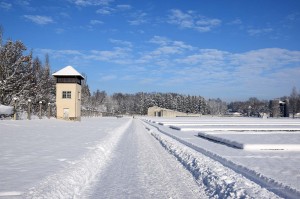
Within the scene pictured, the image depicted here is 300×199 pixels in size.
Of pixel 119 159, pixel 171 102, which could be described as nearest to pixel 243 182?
pixel 119 159

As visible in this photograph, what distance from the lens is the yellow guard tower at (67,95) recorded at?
5112 cm

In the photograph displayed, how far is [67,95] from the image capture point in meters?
51.7

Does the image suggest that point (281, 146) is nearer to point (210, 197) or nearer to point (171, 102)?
point (210, 197)

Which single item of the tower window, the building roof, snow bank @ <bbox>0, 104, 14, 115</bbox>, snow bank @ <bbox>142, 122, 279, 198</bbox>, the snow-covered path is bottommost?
the snow-covered path

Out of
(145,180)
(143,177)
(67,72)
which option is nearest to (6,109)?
(67,72)

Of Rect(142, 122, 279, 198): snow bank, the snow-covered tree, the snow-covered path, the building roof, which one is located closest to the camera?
Rect(142, 122, 279, 198): snow bank

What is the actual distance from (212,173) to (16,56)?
48.0 meters

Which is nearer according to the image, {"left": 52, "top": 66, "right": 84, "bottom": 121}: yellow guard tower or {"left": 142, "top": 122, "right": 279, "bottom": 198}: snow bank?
{"left": 142, "top": 122, "right": 279, "bottom": 198}: snow bank

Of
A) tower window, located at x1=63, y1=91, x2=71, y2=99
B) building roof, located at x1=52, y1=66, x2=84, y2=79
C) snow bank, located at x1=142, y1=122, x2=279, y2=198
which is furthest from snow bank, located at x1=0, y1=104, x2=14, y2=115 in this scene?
snow bank, located at x1=142, y1=122, x2=279, y2=198

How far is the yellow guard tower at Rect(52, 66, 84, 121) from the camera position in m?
51.1

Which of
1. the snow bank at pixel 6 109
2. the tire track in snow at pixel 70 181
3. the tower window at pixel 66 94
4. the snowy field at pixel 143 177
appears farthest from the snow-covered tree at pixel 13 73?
the tire track in snow at pixel 70 181

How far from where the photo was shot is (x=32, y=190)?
19.7ft

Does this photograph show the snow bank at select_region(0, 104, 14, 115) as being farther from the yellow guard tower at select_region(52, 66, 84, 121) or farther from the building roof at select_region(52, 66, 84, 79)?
the building roof at select_region(52, 66, 84, 79)

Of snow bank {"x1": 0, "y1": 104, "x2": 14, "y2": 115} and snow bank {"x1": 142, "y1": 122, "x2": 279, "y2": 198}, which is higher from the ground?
snow bank {"x1": 0, "y1": 104, "x2": 14, "y2": 115}
